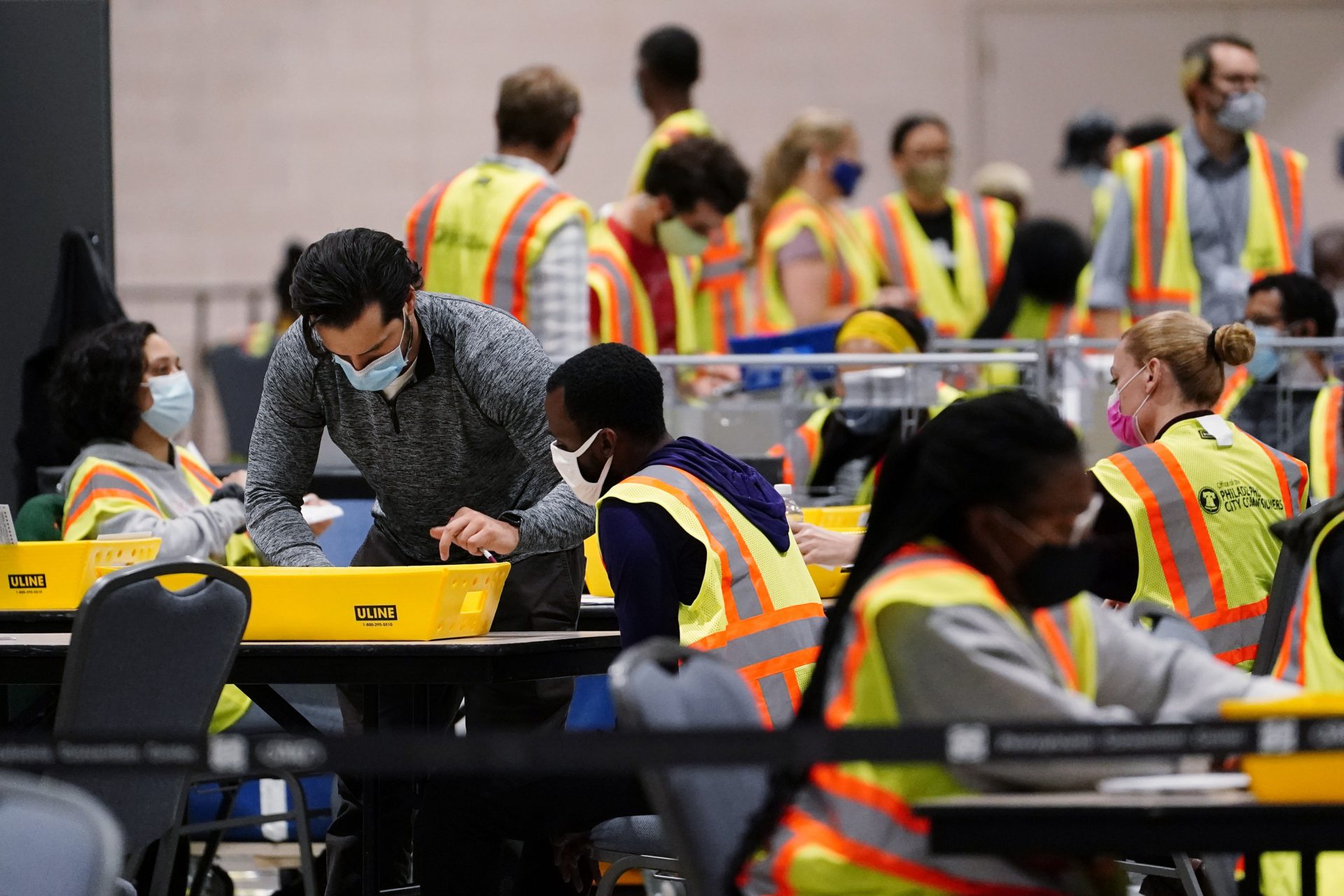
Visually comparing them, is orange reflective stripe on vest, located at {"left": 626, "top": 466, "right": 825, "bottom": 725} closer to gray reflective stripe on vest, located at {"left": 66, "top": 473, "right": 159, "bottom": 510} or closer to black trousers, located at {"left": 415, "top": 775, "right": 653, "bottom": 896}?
black trousers, located at {"left": 415, "top": 775, "right": 653, "bottom": 896}

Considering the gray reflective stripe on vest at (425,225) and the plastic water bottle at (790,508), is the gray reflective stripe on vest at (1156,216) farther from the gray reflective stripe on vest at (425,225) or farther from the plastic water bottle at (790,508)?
the plastic water bottle at (790,508)

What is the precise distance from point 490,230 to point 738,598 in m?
2.49

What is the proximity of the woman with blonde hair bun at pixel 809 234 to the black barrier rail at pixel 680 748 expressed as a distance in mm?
4964

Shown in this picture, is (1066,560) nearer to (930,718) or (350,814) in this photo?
(930,718)

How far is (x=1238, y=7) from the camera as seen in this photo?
1099 cm

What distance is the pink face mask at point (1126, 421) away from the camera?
356 cm

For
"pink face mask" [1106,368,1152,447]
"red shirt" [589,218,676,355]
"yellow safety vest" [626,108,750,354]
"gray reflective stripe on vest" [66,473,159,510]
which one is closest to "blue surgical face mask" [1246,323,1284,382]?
"pink face mask" [1106,368,1152,447]

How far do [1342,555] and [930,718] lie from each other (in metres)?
0.84

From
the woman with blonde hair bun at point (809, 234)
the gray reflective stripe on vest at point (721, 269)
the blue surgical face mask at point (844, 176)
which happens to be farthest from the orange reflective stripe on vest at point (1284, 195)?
the gray reflective stripe on vest at point (721, 269)

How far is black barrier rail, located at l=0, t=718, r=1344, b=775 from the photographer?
162 cm

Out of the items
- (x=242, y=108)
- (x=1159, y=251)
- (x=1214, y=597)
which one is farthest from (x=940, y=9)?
(x=1214, y=597)

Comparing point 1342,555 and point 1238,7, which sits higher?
point 1238,7

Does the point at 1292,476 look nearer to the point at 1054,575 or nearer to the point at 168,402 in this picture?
the point at 1054,575

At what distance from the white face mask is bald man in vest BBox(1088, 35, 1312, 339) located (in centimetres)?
356
